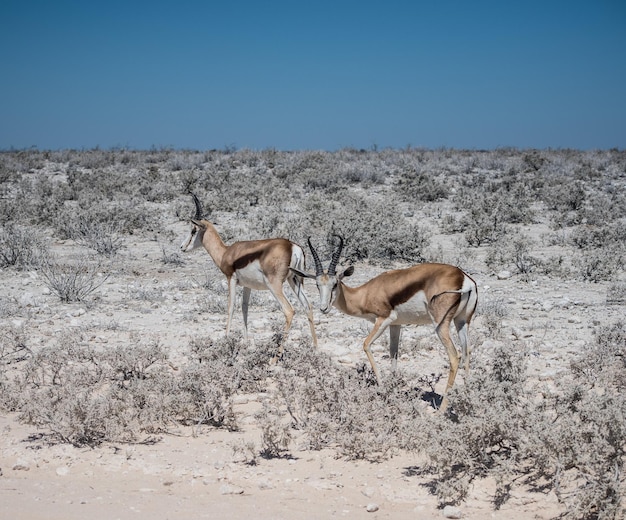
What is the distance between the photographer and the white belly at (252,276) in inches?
352

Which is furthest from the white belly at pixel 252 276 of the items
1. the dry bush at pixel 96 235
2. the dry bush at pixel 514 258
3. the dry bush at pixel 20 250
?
the dry bush at pixel 96 235

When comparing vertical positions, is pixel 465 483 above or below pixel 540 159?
below

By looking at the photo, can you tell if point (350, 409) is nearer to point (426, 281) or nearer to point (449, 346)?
point (449, 346)

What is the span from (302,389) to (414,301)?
1.37m

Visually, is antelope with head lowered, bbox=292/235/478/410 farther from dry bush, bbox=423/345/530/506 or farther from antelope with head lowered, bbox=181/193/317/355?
antelope with head lowered, bbox=181/193/317/355

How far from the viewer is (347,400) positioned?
20.2 feet

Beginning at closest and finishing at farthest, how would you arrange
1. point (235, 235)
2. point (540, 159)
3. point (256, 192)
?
1. point (235, 235)
2. point (256, 192)
3. point (540, 159)

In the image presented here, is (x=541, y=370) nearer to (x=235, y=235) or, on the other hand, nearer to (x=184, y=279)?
(x=184, y=279)

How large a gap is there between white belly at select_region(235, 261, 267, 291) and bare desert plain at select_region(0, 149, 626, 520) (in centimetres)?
67

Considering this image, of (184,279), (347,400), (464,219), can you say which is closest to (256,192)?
(464,219)

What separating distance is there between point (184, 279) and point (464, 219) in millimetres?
7581

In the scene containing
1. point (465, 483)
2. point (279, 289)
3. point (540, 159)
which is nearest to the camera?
point (465, 483)

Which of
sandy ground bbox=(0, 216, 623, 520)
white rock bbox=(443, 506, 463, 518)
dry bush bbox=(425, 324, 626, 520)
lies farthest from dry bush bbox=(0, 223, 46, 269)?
white rock bbox=(443, 506, 463, 518)

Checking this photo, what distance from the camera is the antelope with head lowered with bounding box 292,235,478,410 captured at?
6438 mm
